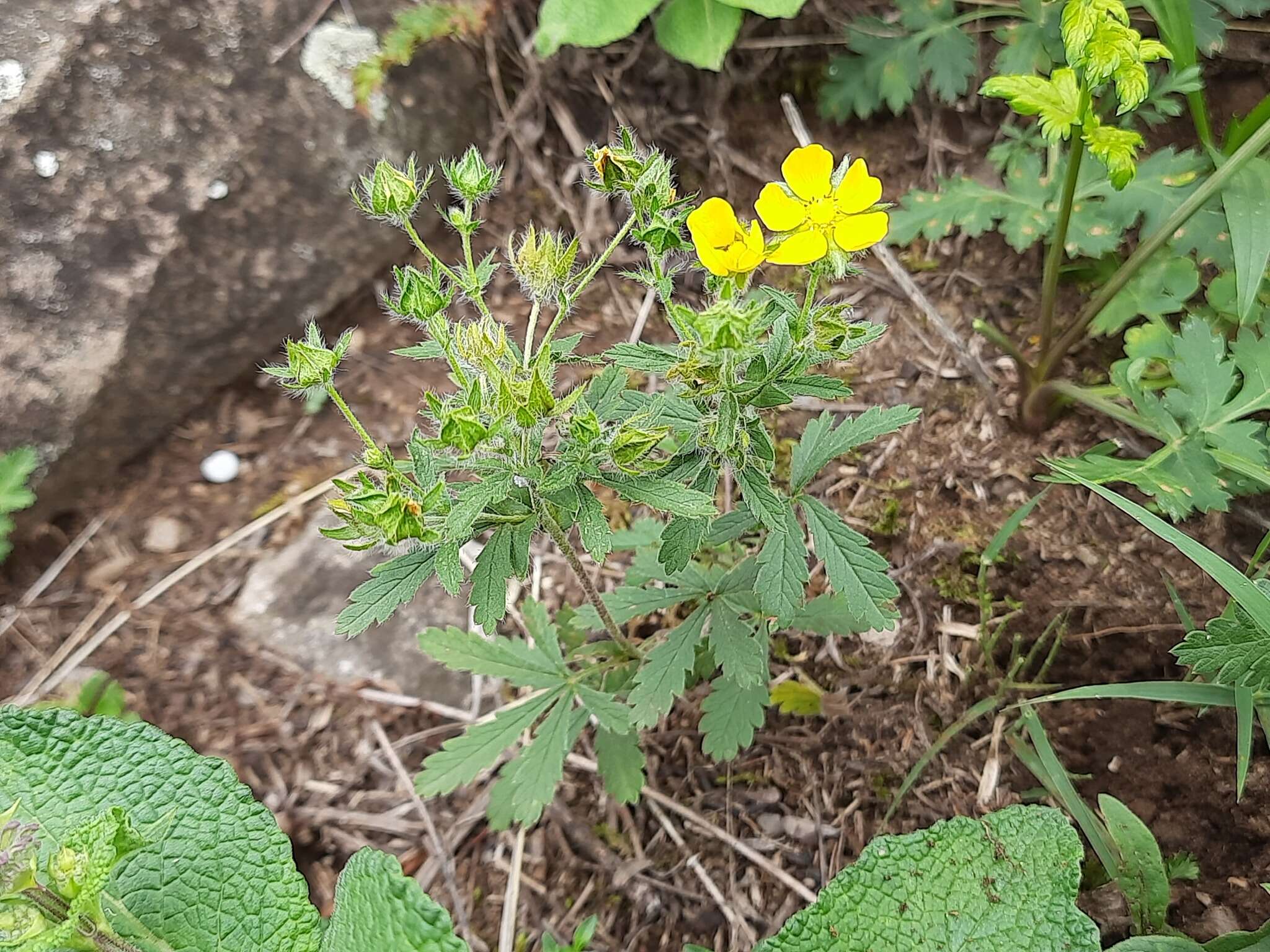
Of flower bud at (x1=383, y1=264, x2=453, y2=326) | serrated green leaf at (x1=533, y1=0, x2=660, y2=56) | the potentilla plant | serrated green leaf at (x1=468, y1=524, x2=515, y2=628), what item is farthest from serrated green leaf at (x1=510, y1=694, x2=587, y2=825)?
serrated green leaf at (x1=533, y1=0, x2=660, y2=56)

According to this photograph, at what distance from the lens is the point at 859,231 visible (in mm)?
1317

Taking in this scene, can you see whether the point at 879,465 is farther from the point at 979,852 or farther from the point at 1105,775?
the point at 979,852

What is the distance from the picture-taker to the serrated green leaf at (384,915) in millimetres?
1277

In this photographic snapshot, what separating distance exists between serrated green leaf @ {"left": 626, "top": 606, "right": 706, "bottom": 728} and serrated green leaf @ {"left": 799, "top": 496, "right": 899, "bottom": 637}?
0.29m

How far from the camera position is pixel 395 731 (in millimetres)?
2355

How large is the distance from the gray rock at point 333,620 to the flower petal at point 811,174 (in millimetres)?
1504

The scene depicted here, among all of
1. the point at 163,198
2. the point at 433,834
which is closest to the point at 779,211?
the point at 433,834

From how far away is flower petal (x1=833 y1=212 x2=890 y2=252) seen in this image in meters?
1.30

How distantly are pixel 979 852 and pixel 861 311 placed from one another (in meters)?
1.54

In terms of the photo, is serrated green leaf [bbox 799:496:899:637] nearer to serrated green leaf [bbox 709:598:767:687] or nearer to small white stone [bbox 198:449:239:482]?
serrated green leaf [bbox 709:598:767:687]

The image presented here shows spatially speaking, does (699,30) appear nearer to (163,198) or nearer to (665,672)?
(163,198)

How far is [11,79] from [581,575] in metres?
2.14

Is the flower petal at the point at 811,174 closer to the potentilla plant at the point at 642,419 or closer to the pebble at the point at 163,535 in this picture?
the potentilla plant at the point at 642,419

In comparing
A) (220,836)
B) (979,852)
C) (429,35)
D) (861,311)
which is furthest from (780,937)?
(429,35)
